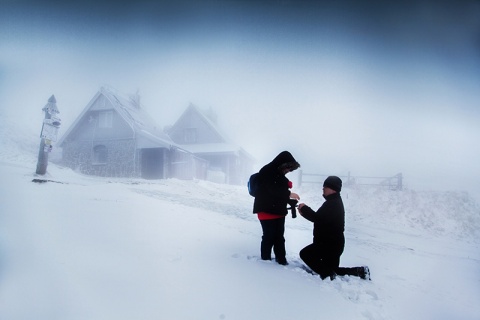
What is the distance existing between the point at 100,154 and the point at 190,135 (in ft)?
27.4

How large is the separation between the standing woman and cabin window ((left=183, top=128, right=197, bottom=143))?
21.0 m

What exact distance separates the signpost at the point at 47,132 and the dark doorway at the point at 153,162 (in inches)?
349

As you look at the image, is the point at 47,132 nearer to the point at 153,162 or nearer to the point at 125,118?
Result: the point at 125,118

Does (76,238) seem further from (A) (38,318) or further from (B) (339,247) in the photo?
(B) (339,247)

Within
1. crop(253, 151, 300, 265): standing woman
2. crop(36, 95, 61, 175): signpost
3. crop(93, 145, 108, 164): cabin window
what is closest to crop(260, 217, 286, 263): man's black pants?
crop(253, 151, 300, 265): standing woman

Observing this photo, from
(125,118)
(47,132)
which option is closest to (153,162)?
(125,118)

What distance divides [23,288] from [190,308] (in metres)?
1.33

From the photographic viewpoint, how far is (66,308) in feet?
5.81

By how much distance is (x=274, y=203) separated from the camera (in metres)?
3.40

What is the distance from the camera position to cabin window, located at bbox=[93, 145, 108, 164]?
17750 millimetres

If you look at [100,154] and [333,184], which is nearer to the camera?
[333,184]

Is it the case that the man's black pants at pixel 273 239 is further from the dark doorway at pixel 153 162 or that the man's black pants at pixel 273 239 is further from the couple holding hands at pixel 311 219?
the dark doorway at pixel 153 162

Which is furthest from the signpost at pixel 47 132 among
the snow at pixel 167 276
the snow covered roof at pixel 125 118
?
the snow covered roof at pixel 125 118

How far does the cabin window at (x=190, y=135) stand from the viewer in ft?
78.3
